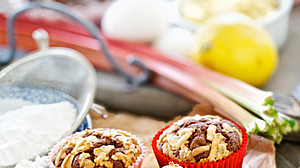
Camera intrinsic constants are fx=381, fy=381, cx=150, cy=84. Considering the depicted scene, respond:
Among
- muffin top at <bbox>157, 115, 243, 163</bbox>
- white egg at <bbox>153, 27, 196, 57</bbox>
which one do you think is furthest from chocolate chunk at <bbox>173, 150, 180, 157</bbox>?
white egg at <bbox>153, 27, 196, 57</bbox>

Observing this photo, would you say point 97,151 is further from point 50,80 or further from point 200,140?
point 50,80

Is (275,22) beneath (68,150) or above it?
above

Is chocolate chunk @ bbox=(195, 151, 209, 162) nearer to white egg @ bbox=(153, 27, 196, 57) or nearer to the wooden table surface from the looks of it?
the wooden table surface

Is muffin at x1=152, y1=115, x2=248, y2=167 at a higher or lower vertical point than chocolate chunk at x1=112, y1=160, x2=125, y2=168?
higher

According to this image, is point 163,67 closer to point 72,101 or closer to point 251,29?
point 251,29

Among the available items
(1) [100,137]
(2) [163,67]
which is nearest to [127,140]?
(1) [100,137]

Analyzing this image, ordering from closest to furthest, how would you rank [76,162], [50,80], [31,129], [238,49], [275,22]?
[76,162] < [31,129] < [50,80] < [238,49] < [275,22]

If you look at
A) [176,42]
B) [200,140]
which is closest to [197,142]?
[200,140]
